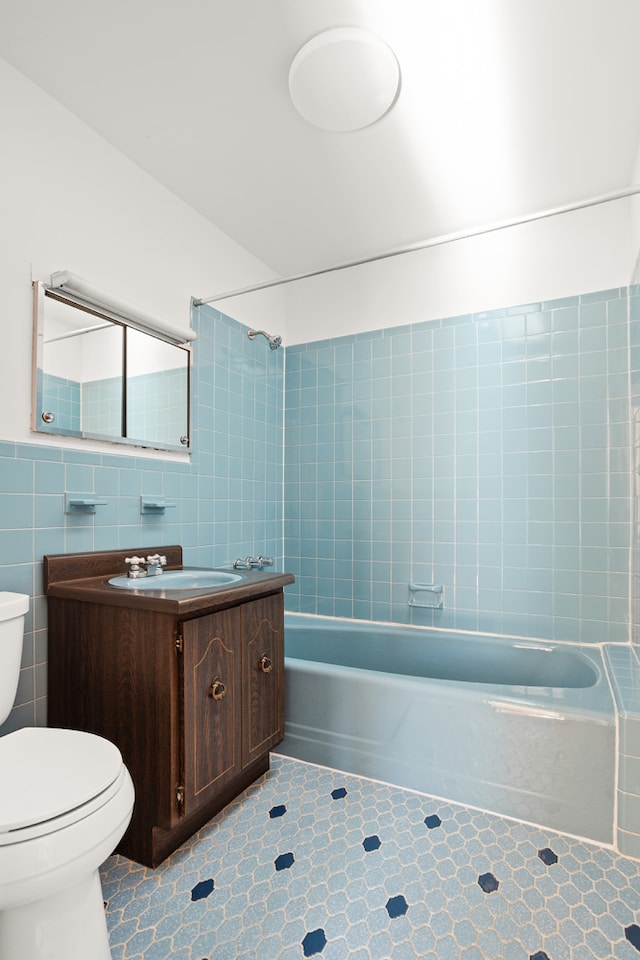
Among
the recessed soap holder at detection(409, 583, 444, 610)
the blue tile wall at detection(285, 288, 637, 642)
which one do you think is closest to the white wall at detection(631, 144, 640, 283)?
the blue tile wall at detection(285, 288, 637, 642)

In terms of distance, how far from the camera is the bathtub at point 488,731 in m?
1.62

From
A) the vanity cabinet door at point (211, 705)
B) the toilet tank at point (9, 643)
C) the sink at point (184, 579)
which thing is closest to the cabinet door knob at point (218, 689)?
the vanity cabinet door at point (211, 705)

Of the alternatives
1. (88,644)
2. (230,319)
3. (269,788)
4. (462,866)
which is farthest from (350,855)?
(230,319)

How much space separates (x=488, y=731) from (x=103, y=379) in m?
1.90

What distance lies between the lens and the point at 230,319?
265cm

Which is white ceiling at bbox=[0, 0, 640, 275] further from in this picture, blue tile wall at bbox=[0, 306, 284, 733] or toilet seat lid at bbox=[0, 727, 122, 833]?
toilet seat lid at bbox=[0, 727, 122, 833]

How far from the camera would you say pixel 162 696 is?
1433mm

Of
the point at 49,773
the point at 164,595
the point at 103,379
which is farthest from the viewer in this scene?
the point at 103,379

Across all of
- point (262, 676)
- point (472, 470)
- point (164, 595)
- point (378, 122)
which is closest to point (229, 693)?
point (262, 676)

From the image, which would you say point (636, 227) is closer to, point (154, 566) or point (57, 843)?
point (154, 566)

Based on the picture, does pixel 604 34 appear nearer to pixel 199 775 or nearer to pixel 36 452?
pixel 36 452

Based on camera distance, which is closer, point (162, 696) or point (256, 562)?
point (162, 696)

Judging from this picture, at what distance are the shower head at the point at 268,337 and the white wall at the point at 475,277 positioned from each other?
0.19 meters

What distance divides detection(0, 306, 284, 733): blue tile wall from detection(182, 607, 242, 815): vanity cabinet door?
22.4 inches
